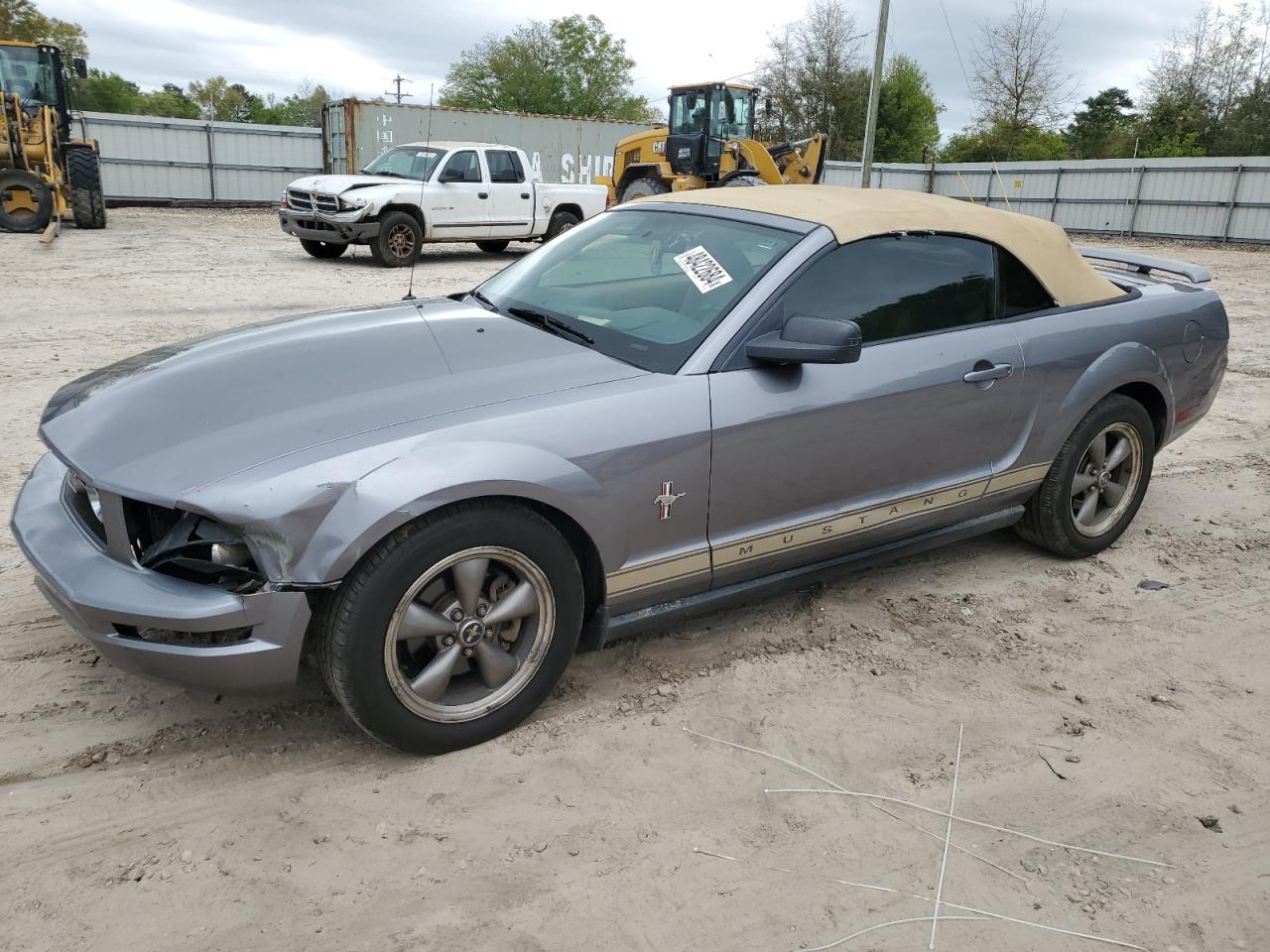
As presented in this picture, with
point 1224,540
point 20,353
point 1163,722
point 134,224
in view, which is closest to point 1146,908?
point 1163,722

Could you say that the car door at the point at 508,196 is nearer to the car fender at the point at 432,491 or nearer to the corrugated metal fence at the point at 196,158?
the corrugated metal fence at the point at 196,158

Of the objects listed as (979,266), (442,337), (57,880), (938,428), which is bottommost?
(57,880)

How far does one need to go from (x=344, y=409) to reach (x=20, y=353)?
20.9 feet

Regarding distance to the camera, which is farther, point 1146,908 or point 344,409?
point 344,409

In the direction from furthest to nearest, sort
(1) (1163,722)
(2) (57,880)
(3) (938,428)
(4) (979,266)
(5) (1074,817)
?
(4) (979,266) < (3) (938,428) < (1) (1163,722) < (5) (1074,817) < (2) (57,880)

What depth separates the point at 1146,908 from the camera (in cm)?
235

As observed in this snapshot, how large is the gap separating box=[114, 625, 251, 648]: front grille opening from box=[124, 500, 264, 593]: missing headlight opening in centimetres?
12

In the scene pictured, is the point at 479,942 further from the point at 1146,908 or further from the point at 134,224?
the point at 134,224

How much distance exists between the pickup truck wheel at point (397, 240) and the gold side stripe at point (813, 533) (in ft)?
38.6

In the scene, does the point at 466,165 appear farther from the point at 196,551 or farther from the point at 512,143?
the point at 196,551

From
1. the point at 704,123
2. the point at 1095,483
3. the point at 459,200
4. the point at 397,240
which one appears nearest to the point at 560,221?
the point at 459,200

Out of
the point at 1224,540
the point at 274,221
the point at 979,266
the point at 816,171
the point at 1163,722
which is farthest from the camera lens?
→ the point at 274,221

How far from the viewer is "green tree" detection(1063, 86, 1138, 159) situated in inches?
1519

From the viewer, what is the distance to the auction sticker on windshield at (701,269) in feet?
11.0
